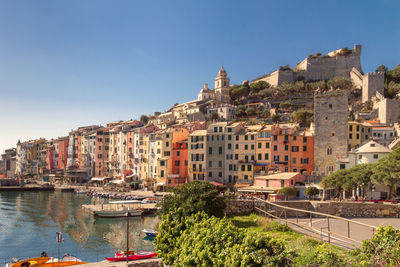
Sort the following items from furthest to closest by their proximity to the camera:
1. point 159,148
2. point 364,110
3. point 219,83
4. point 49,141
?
point 49,141 → point 219,83 → point 364,110 → point 159,148

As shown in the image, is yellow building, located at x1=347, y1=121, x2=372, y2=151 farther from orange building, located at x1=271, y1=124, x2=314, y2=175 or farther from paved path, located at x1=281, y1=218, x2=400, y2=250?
paved path, located at x1=281, y1=218, x2=400, y2=250

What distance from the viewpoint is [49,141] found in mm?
117250

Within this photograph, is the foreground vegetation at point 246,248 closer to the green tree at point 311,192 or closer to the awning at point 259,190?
the green tree at point 311,192

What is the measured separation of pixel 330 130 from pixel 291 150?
6.37m

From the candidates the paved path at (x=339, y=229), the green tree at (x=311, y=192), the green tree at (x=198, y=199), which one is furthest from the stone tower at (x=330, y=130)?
the green tree at (x=198, y=199)

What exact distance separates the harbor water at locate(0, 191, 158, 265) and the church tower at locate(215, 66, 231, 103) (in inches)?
2329

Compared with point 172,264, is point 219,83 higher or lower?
higher

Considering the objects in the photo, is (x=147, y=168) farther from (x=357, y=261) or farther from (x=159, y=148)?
(x=357, y=261)

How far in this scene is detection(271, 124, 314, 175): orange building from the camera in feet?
179

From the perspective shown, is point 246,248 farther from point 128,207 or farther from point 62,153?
point 62,153

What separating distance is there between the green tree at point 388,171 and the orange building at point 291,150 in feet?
57.9

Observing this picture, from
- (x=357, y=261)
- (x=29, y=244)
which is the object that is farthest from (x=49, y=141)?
(x=357, y=261)

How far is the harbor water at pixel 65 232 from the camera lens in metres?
29.5

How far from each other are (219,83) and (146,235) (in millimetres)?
78390
